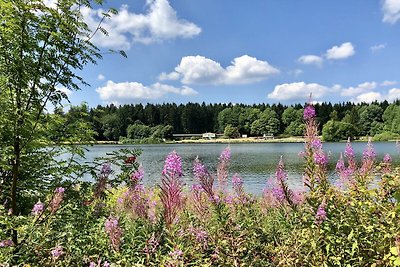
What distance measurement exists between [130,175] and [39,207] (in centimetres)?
142

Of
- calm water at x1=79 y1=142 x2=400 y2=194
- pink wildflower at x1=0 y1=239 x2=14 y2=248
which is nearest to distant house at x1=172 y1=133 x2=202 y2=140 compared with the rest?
calm water at x1=79 y1=142 x2=400 y2=194

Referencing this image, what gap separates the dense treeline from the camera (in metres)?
123

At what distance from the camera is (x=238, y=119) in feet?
496

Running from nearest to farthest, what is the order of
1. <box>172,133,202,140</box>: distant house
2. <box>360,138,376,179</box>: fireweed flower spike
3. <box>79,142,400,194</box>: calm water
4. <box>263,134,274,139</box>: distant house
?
1. <box>360,138,376,179</box>: fireweed flower spike
2. <box>79,142,400,194</box>: calm water
3. <box>263,134,274,139</box>: distant house
4. <box>172,133,202,140</box>: distant house

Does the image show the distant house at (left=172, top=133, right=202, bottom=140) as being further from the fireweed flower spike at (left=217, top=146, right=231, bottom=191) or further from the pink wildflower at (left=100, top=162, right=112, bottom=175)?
the pink wildflower at (left=100, top=162, right=112, bottom=175)

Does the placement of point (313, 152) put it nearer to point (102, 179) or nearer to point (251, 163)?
point (102, 179)

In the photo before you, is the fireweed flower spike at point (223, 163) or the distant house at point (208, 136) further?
the distant house at point (208, 136)

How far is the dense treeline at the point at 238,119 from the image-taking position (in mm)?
123250

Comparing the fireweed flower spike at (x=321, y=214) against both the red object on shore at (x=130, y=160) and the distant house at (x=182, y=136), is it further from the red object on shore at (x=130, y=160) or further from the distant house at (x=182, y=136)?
the distant house at (x=182, y=136)

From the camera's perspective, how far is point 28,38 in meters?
4.75

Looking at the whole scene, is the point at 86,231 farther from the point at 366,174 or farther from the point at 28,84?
the point at 366,174

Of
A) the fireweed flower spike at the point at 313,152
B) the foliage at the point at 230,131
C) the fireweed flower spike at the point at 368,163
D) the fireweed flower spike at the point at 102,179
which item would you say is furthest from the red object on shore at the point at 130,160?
the foliage at the point at 230,131

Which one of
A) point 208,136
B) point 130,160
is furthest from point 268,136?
point 130,160

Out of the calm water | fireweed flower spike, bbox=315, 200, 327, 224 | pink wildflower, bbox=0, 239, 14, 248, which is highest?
fireweed flower spike, bbox=315, 200, 327, 224
